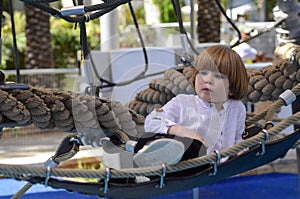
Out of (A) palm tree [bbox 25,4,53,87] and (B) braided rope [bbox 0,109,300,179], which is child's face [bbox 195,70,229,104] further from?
(A) palm tree [bbox 25,4,53,87]

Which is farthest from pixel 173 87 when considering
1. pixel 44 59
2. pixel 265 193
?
pixel 44 59

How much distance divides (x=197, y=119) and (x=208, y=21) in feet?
16.6

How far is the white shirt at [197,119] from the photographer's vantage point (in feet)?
4.82

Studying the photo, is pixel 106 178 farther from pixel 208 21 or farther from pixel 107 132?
pixel 208 21

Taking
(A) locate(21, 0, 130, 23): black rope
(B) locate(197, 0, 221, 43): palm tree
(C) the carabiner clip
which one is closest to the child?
(C) the carabiner clip

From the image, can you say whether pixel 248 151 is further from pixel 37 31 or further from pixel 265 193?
pixel 37 31

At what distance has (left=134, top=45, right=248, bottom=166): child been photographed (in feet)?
4.81

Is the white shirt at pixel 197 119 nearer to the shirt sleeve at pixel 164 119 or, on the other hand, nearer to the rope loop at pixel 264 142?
the shirt sleeve at pixel 164 119

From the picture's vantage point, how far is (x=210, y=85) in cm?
152

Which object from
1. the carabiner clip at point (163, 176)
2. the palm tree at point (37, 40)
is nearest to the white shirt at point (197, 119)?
the carabiner clip at point (163, 176)

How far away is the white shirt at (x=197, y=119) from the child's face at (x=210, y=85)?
16 mm

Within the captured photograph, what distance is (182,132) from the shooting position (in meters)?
1.43

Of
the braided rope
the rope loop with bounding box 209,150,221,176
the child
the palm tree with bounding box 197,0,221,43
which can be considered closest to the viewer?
the braided rope

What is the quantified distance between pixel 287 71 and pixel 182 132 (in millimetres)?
702
